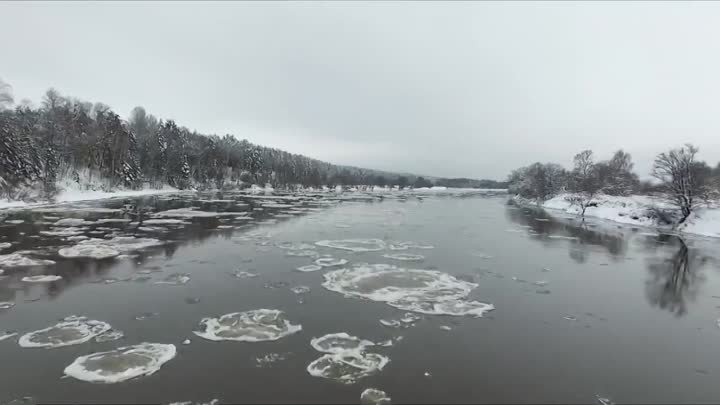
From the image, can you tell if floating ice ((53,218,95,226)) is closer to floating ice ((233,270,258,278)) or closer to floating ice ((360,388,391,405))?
floating ice ((233,270,258,278))

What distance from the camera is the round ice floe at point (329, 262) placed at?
1309cm

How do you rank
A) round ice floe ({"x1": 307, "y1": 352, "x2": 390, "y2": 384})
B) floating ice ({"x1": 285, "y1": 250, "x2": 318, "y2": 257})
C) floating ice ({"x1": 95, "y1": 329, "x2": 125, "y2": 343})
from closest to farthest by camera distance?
round ice floe ({"x1": 307, "y1": 352, "x2": 390, "y2": 384}) → floating ice ({"x1": 95, "y1": 329, "x2": 125, "y2": 343}) → floating ice ({"x1": 285, "y1": 250, "x2": 318, "y2": 257})

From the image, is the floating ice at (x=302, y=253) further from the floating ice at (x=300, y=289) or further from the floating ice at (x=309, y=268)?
the floating ice at (x=300, y=289)

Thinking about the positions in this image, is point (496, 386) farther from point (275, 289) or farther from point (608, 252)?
point (608, 252)

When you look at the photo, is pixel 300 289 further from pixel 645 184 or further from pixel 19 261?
pixel 645 184

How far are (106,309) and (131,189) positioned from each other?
5909cm

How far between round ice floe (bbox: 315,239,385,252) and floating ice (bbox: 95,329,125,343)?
10.1 metres

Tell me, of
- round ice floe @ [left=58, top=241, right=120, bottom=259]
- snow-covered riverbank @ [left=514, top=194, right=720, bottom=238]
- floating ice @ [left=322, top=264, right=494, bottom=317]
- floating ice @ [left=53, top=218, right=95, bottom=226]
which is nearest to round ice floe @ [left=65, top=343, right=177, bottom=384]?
floating ice @ [left=322, top=264, right=494, bottom=317]

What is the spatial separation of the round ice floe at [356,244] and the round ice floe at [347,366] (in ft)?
31.7

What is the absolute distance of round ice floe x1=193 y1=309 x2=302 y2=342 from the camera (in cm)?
693

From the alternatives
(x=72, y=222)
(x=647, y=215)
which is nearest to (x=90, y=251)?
(x=72, y=222)

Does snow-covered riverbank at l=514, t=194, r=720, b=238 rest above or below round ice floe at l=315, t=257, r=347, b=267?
above

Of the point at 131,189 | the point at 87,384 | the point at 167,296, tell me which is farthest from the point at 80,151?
the point at 87,384

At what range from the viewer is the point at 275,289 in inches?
393
